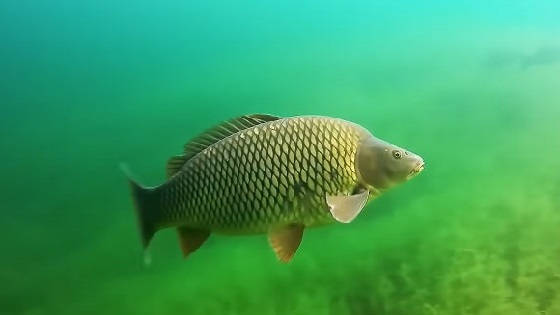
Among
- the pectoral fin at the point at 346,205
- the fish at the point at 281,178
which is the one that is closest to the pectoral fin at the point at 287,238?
the fish at the point at 281,178

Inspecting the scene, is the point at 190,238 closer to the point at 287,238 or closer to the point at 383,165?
the point at 287,238

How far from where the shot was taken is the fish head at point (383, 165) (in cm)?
169

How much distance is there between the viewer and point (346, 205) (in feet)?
5.24

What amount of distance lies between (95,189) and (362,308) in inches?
60.5

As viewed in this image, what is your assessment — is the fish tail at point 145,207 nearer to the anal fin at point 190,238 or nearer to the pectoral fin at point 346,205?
the anal fin at point 190,238

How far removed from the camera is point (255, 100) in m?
3.80

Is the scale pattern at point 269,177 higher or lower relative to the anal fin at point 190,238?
higher

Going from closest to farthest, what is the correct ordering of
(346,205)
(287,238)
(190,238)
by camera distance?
(346,205), (287,238), (190,238)

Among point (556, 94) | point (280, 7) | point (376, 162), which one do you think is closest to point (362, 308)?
point (376, 162)

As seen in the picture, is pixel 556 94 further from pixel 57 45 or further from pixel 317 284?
pixel 57 45

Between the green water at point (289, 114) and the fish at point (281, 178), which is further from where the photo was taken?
the green water at point (289, 114)

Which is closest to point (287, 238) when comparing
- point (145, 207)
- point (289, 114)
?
point (145, 207)

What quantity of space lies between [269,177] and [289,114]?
2.09 meters

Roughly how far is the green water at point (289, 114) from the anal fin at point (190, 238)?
3.57ft
